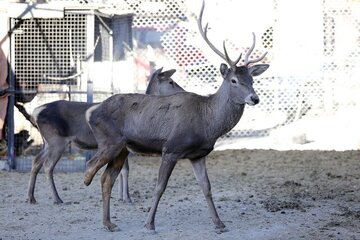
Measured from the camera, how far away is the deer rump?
23.5 ft

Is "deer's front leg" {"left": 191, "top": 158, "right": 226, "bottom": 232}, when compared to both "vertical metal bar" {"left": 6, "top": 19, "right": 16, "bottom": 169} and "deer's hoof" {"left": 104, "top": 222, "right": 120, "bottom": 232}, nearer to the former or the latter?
"deer's hoof" {"left": 104, "top": 222, "right": 120, "bottom": 232}

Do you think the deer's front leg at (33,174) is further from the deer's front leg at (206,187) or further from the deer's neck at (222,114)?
the deer's neck at (222,114)

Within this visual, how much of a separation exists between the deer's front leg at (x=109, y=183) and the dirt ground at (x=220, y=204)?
0.12 meters

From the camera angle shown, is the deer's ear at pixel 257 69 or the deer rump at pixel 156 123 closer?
the deer rump at pixel 156 123

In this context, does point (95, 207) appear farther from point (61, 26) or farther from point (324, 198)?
point (61, 26)

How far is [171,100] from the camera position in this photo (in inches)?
295

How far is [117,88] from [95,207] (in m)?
5.17

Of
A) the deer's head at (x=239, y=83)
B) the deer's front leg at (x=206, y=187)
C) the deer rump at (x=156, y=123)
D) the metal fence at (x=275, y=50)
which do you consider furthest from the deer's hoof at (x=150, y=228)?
the metal fence at (x=275, y=50)

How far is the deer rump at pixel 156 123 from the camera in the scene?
716cm

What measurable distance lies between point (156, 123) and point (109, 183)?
2.61ft

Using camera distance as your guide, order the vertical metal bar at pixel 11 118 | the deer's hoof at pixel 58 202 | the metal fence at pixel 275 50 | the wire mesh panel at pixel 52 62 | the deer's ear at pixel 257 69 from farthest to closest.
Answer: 1. the metal fence at pixel 275 50
2. the wire mesh panel at pixel 52 62
3. the vertical metal bar at pixel 11 118
4. the deer's hoof at pixel 58 202
5. the deer's ear at pixel 257 69

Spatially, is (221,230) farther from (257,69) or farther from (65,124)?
(65,124)

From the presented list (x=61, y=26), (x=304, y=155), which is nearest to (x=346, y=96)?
(x=304, y=155)

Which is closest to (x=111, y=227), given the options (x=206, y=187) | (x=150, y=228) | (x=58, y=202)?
(x=150, y=228)
